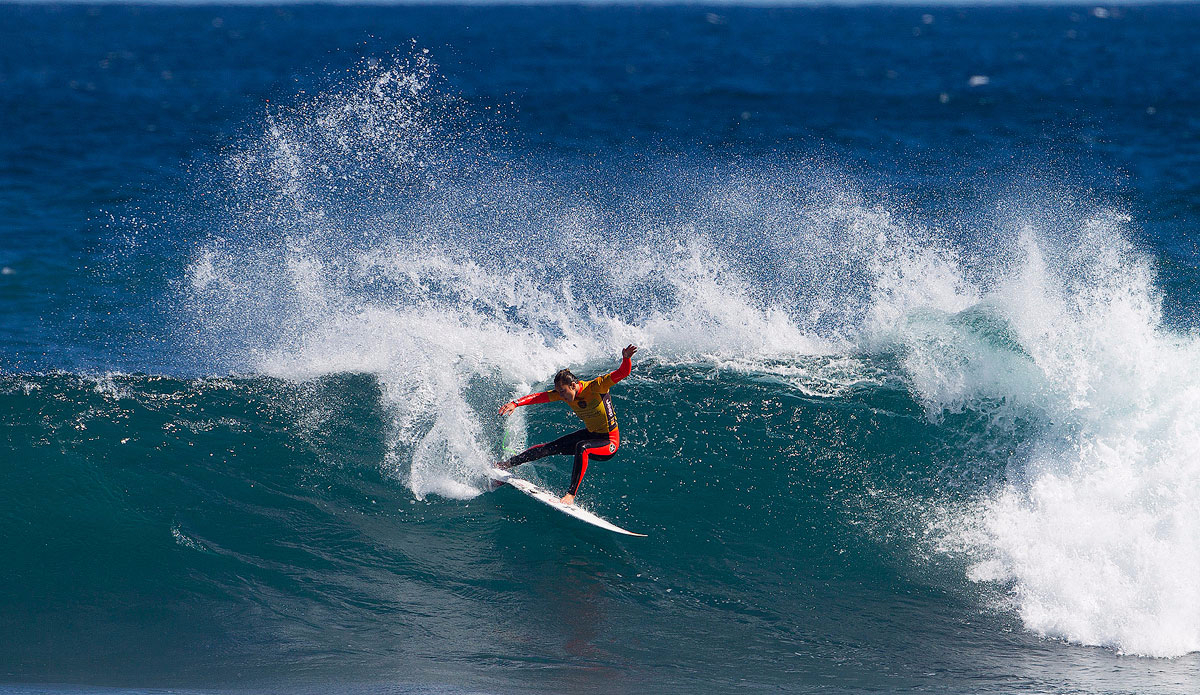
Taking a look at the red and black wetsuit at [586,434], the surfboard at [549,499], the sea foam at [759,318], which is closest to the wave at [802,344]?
the sea foam at [759,318]

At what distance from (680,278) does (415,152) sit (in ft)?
48.1

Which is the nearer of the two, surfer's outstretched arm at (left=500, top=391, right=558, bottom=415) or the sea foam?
the sea foam

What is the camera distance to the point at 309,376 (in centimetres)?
1203

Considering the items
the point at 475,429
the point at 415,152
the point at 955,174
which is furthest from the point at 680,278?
the point at 415,152

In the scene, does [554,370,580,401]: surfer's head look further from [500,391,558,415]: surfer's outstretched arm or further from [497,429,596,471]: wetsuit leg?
[497,429,596,471]: wetsuit leg

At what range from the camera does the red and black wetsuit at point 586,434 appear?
30.1 ft

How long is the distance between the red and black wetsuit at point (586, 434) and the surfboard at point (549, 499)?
188mm

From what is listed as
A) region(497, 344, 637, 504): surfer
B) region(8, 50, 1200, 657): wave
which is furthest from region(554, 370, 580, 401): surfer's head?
region(8, 50, 1200, 657): wave

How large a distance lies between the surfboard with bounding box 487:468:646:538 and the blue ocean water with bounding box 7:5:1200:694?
15 cm

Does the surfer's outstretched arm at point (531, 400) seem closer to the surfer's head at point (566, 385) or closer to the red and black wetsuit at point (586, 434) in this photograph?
the red and black wetsuit at point (586, 434)

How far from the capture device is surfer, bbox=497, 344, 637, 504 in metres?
9.10

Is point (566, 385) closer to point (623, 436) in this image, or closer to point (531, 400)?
point (531, 400)

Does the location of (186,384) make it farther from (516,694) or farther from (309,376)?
(516,694)

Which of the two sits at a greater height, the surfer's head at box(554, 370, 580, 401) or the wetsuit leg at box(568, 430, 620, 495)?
the surfer's head at box(554, 370, 580, 401)
